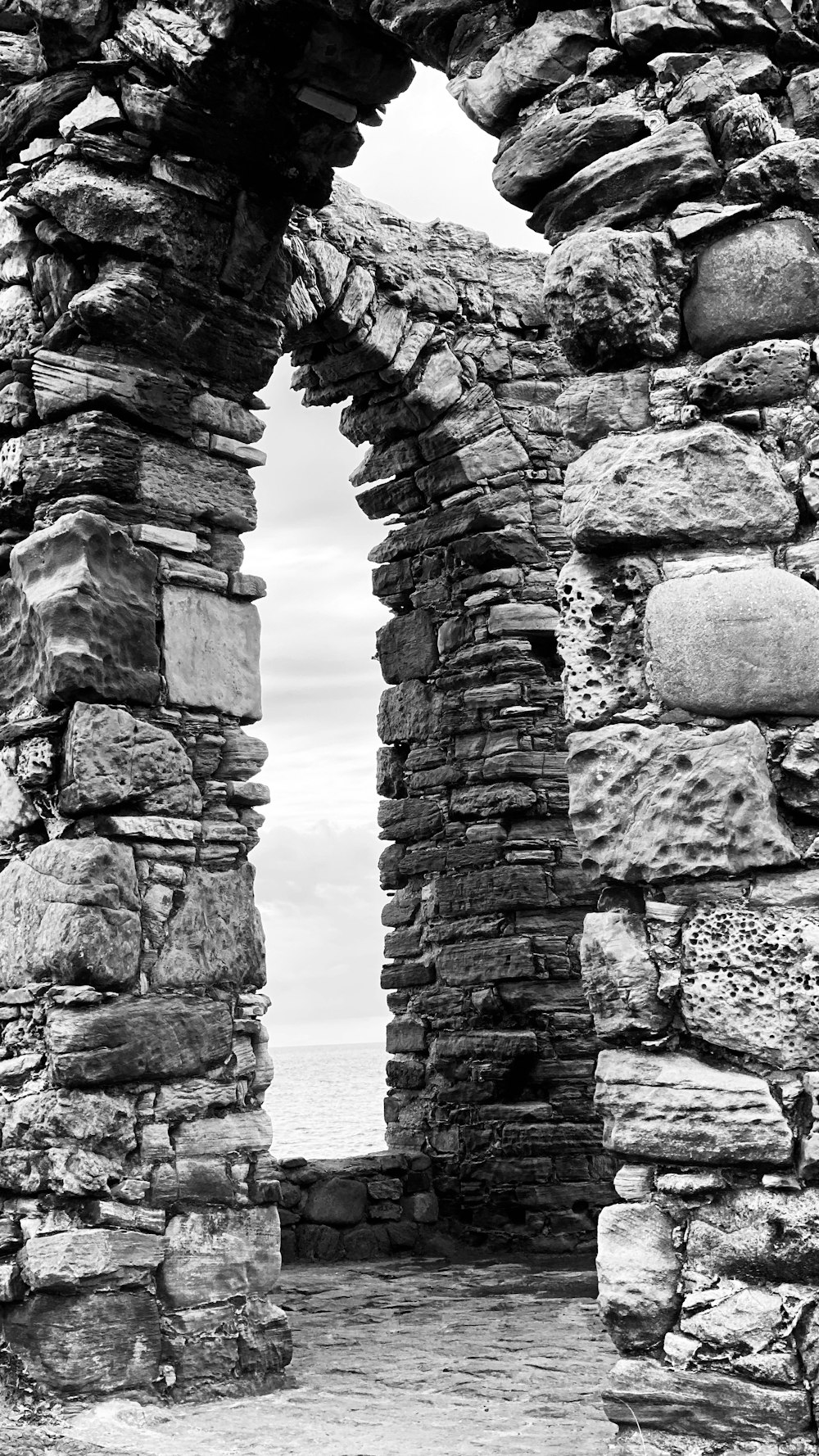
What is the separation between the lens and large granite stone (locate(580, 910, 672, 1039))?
8.34ft

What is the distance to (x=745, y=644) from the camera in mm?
2514

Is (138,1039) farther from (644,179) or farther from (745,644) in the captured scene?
(644,179)

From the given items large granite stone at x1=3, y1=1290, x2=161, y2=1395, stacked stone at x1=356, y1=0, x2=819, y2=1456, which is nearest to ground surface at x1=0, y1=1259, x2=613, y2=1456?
large granite stone at x1=3, y1=1290, x2=161, y2=1395

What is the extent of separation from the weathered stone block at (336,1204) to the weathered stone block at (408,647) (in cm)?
258

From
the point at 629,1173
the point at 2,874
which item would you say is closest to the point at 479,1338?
the point at 2,874

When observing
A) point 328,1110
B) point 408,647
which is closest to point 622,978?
point 408,647

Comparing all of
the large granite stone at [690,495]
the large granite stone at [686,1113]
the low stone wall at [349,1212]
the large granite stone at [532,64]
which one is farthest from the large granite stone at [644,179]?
the low stone wall at [349,1212]

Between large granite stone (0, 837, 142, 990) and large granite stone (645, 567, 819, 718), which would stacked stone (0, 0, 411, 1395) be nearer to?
large granite stone (0, 837, 142, 990)

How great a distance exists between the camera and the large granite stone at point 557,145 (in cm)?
283

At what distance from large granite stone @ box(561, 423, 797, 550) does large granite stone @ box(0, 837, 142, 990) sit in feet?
6.83

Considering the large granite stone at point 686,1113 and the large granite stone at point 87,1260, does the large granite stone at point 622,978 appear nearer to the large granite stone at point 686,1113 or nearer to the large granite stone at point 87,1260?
the large granite stone at point 686,1113

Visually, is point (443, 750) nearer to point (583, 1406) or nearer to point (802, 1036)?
point (583, 1406)

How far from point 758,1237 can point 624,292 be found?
5.68ft

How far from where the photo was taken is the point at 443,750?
24.0 feet
